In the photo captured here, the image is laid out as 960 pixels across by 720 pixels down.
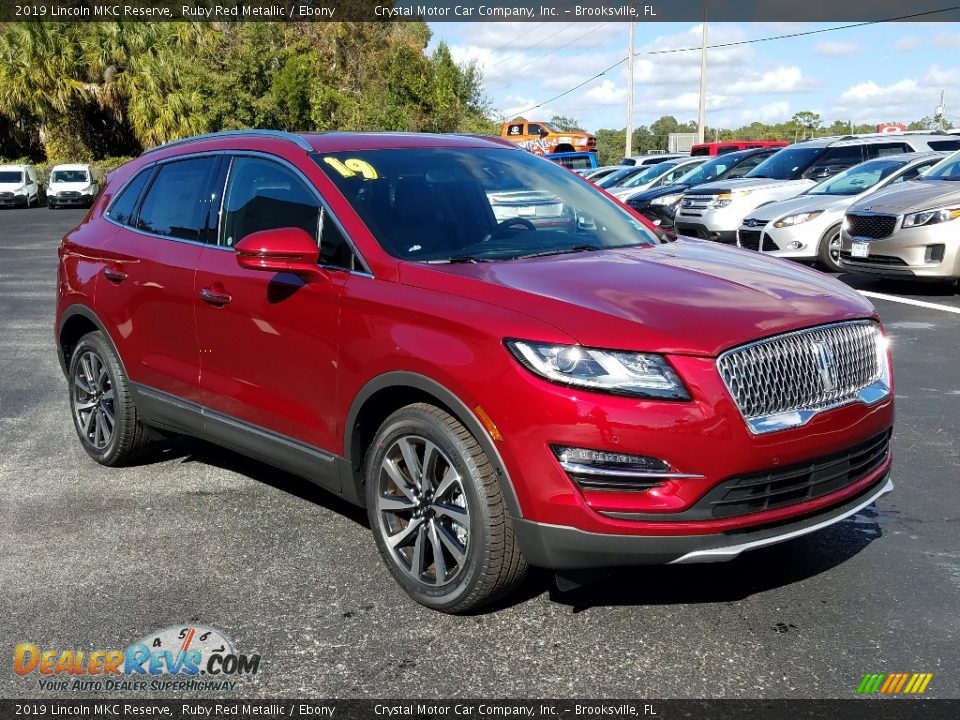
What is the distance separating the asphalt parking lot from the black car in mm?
13275

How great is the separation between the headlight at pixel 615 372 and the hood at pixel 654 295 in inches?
1.4

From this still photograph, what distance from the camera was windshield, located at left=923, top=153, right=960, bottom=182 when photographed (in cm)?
1245

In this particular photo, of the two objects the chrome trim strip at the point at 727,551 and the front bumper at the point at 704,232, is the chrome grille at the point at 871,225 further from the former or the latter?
the chrome trim strip at the point at 727,551

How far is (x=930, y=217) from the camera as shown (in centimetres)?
1145

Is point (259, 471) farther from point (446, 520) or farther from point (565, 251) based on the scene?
point (565, 251)

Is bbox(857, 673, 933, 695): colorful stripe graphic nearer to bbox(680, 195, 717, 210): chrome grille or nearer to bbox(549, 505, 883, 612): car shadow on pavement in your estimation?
bbox(549, 505, 883, 612): car shadow on pavement

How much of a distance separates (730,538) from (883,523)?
1.64 metres

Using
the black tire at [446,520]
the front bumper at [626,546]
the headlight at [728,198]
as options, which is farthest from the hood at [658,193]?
the front bumper at [626,546]

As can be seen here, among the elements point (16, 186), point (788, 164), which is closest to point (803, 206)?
point (788, 164)

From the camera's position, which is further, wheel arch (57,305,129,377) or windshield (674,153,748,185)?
windshield (674,153,748,185)

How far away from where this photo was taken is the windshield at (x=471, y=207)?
14.1 ft

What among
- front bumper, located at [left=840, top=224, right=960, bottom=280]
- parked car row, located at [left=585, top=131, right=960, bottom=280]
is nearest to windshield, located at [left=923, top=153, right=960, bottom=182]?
parked car row, located at [left=585, top=131, right=960, bottom=280]

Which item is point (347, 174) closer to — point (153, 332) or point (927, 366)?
point (153, 332)

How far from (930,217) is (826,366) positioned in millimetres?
8742
